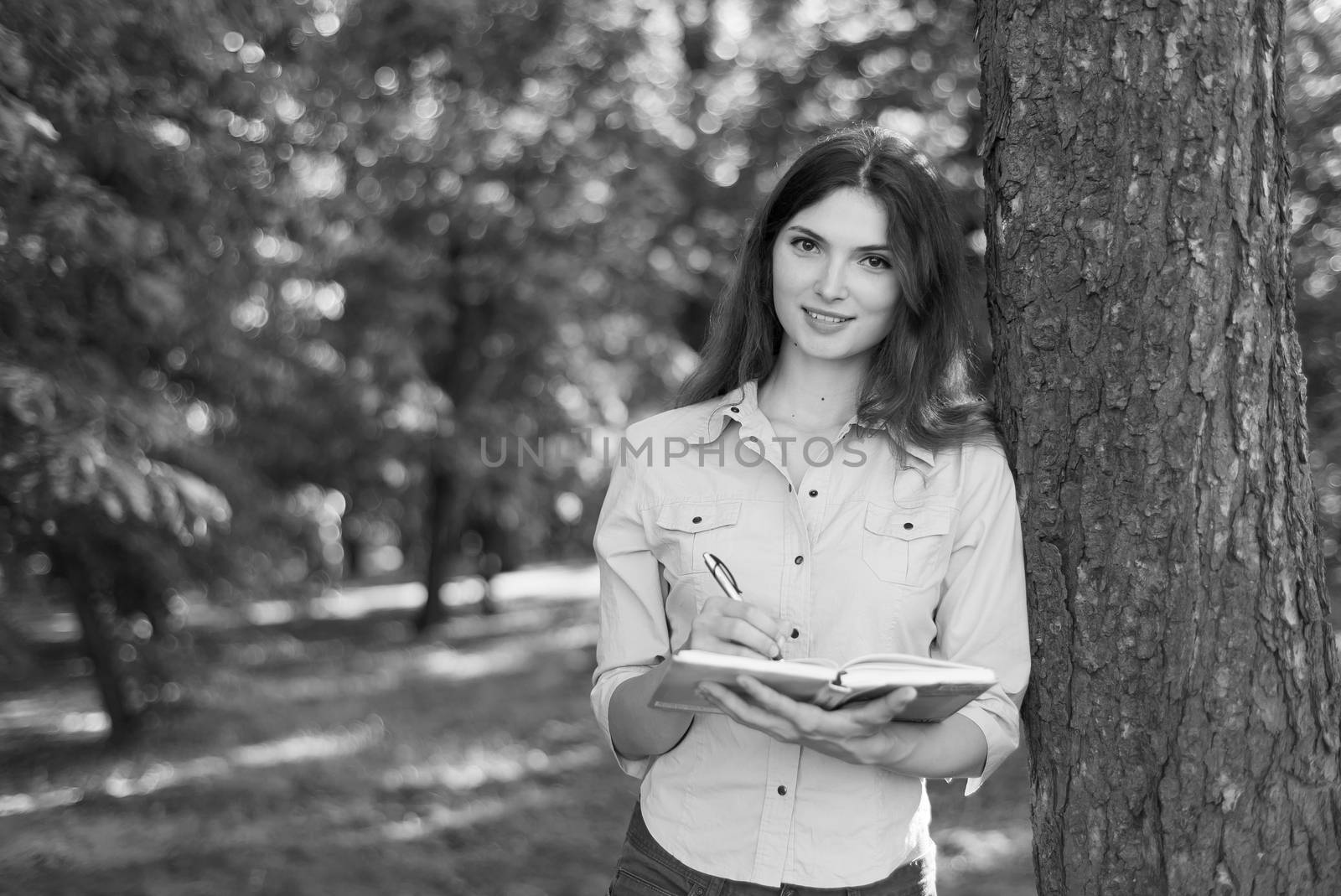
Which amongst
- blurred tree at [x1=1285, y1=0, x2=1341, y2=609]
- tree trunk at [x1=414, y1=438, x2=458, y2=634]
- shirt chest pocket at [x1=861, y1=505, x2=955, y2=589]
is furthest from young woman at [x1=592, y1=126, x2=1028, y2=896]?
tree trunk at [x1=414, y1=438, x2=458, y2=634]

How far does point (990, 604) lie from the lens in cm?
208

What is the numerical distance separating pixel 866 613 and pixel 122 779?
620cm

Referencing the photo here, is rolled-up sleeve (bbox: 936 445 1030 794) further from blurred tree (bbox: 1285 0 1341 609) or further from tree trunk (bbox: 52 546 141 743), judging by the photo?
tree trunk (bbox: 52 546 141 743)

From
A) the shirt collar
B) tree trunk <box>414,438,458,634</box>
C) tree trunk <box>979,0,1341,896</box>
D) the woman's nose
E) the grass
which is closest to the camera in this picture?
tree trunk <box>979,0,1341,896</box>

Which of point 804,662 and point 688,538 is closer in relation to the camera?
point 804,662

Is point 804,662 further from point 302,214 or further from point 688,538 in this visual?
point 302,214

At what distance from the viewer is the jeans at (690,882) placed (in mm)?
2068

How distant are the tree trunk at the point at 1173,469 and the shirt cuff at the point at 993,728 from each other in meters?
0.12

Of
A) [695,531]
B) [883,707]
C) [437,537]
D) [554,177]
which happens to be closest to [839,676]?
[883,707]

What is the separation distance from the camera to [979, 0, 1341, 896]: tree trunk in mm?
2014

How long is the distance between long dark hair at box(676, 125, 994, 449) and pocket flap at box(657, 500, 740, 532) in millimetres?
299

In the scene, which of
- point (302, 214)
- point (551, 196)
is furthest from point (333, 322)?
point (302, 214)

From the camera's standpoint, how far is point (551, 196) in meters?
10.9

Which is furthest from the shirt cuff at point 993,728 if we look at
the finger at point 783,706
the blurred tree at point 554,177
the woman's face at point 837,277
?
the blurred tree at point 554,177
